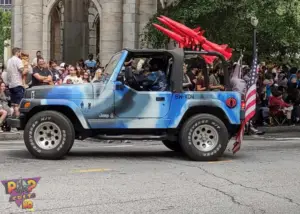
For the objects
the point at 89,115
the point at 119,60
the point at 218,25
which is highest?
the point at 218,25

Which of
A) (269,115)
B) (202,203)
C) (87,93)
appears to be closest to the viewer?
(202,203)

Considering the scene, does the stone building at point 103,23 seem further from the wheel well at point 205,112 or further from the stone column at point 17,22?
the wheel well at point 205,112

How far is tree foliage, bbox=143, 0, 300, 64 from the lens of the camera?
2045cm

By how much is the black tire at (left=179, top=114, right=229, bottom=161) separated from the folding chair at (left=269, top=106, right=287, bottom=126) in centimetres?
887

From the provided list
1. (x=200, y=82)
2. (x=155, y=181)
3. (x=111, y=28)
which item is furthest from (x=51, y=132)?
(x=111, y=28)

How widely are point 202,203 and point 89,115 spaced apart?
3619 millimetres

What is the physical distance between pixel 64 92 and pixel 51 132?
0.72 metres

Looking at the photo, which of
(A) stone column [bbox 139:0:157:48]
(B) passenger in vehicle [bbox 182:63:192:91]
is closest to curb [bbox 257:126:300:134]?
(B) passenger in vehicle [bbox 182:63:192:91]

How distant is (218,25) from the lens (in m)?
21.6

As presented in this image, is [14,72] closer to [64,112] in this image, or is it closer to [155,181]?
[64,112]

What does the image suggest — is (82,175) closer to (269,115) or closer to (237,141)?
(237,141)

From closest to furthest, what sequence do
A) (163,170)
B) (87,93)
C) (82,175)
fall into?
1. (82,175)
2. (163,170)
3. (87,93)

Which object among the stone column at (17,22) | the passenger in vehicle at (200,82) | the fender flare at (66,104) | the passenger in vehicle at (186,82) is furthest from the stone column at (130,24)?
the fender flare at (66,104)

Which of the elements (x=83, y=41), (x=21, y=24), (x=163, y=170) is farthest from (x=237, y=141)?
(x=83, y=41)
